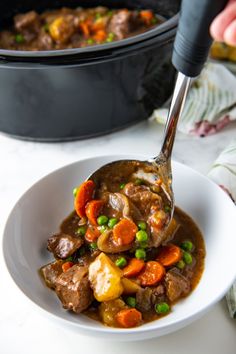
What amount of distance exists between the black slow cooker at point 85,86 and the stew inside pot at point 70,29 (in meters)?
0.51

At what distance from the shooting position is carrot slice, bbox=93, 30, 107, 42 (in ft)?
9.59

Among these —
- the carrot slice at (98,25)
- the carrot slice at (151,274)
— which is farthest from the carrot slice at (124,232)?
the carrot slice at (98,25)

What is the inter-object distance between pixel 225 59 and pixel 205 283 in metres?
1.65

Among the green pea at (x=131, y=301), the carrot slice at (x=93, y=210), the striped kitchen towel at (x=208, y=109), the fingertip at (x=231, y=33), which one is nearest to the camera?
the fingertip at (x=231, y=33)

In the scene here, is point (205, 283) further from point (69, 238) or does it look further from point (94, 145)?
point (94, 145)

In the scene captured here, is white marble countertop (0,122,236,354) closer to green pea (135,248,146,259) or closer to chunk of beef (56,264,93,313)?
chunk of beef (56,264,93,313)

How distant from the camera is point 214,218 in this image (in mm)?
1964

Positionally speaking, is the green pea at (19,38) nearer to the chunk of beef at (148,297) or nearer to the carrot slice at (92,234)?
the carrot slice at (92,234)

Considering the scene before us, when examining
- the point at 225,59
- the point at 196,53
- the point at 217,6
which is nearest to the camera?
the point at 217,6

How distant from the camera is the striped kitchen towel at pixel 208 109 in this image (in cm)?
257

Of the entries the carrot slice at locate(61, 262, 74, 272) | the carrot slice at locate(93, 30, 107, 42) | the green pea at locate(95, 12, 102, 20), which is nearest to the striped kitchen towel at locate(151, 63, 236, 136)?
the carrot slice at locate(93, 30, 107, 42)

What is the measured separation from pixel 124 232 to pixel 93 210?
0.16m

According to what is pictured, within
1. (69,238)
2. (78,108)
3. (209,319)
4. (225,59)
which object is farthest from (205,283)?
(225,59)

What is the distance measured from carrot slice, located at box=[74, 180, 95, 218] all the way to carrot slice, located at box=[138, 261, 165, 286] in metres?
0.33
